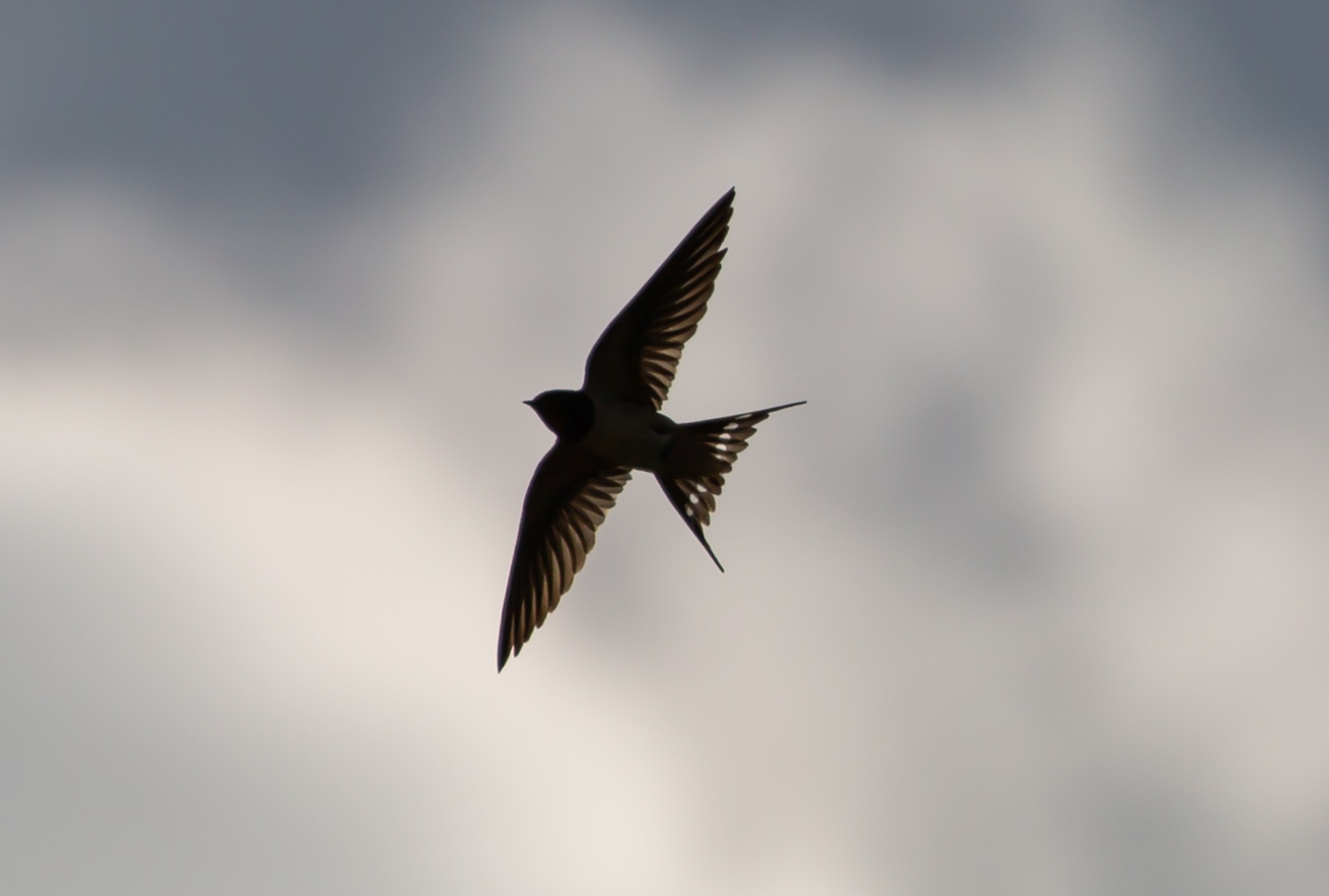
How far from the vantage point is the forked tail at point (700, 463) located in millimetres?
4914

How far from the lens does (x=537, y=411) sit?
521 centimetres

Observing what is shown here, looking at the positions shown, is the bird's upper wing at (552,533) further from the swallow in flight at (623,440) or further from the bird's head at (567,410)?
the bird's head at (567,410)

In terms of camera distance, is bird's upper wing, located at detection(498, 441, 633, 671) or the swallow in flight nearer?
the swallow in flight

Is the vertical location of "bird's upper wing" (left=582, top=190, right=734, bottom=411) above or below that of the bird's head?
above

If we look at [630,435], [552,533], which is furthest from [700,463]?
[552,533]

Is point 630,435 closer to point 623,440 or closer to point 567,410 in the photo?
point 623,440

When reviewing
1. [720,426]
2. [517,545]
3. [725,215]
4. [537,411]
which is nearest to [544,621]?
[517,545]

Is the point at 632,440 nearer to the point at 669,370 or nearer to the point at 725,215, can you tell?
the point at 669,370

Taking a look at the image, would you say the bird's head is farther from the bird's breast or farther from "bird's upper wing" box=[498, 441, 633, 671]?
"bird's upper wing" box=[498, 441, 633, 671]

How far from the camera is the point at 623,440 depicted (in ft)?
16.8

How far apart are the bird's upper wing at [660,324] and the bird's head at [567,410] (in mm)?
154

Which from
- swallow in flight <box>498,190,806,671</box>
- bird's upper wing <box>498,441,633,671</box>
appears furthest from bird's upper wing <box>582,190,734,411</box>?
bird's upper wing <box>498,441,633,671</box>

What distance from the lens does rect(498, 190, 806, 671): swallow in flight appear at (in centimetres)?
500

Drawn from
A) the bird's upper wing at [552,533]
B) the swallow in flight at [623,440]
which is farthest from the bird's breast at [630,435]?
the bird's upper wing at [552,533]
